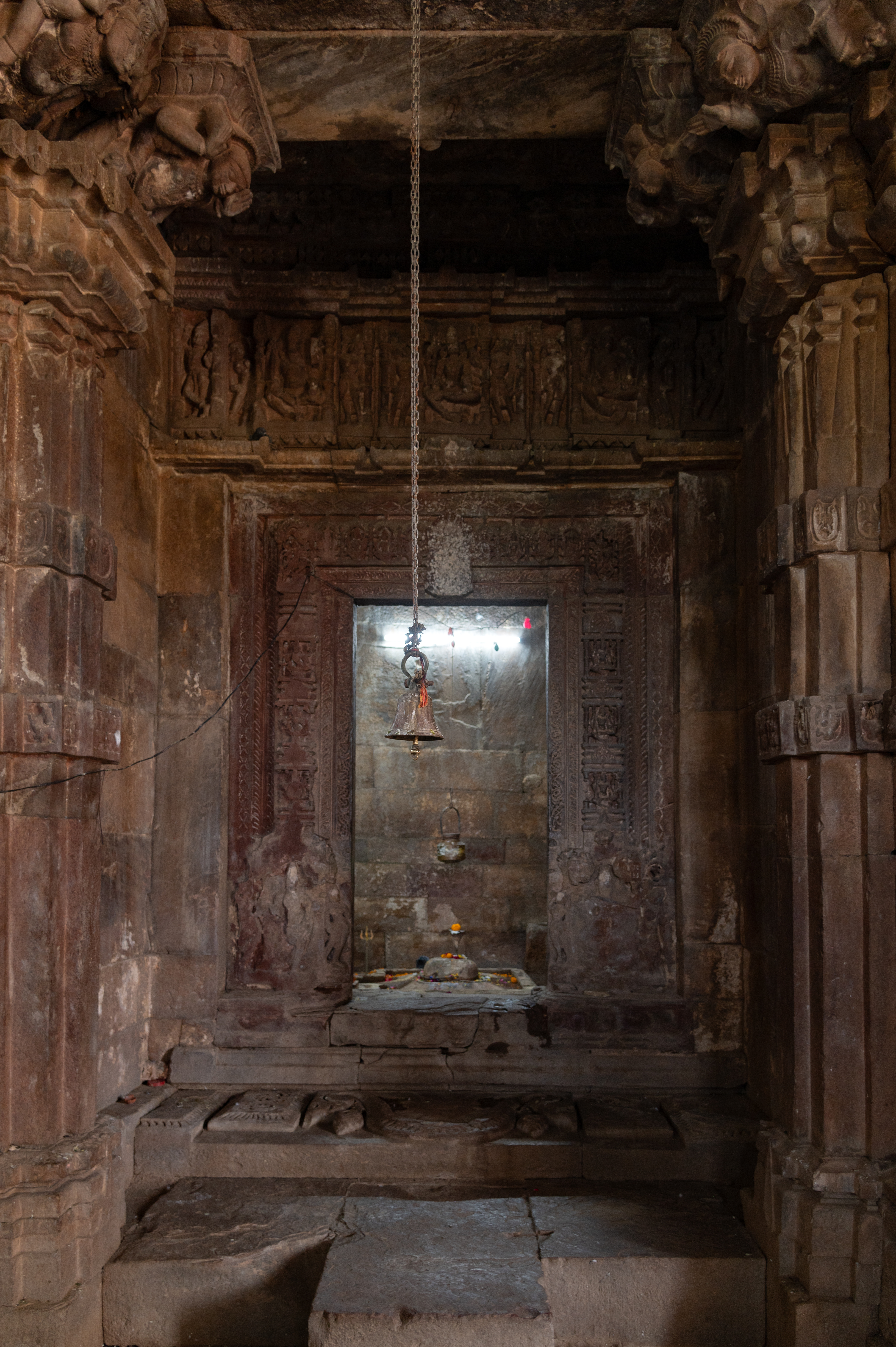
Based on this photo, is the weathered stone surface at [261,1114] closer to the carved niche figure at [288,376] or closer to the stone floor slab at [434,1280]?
the stone floor slab at [434,1280]

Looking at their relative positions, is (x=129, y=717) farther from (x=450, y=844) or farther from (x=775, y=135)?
(x=450, y=844)

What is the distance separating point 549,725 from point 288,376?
2435mm

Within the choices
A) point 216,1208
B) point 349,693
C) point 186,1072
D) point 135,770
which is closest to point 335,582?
point 349,693

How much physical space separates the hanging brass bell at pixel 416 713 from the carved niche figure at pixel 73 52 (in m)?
2.41

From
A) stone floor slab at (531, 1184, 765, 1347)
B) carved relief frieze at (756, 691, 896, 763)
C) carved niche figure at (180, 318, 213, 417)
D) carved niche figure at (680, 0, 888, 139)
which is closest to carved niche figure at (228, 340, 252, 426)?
carved niche figure at (180, 318, 213, 417)

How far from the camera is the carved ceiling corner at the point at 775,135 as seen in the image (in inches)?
132

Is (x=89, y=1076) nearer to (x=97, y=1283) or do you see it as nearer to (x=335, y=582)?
(x=97, y=1283)

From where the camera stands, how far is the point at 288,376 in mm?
5801

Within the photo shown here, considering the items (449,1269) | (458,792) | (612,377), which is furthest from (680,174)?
(458,792)

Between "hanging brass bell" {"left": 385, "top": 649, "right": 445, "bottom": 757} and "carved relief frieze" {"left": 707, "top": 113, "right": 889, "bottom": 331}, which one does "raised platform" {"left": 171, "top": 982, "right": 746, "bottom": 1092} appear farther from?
"carved relief frieze" {"left": 707, "top": 113, "right": 889, "bottom": 331}

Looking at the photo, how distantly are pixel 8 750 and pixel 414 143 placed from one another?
2.96 metres

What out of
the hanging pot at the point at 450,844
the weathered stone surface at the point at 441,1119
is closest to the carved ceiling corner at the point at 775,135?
the weathered stone surface at the point at 441,1119

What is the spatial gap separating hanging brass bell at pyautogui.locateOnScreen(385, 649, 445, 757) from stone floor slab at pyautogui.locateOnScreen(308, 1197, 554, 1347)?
6.22 ft

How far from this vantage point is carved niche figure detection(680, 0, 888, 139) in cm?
327
